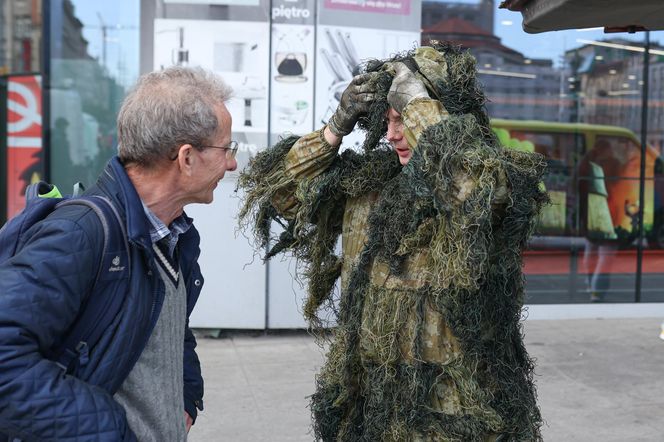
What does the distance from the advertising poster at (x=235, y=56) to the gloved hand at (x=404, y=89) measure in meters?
3.98

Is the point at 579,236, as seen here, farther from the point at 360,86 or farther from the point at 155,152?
the point at 155,152

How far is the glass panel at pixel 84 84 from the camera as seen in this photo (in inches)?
258

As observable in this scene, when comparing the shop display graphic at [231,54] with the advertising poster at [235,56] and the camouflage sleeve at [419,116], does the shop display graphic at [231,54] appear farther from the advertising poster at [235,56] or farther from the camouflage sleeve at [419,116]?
the camouflage sleeve at [419,116]

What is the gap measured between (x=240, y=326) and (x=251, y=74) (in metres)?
2.15

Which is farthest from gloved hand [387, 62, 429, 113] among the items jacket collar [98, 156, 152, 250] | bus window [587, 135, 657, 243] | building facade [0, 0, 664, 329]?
bus window [587, 135, 657, 243]

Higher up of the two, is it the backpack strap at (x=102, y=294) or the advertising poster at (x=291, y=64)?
the advertising poster at (x=291, y=64)

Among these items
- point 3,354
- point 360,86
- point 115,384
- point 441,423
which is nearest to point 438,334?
point 441,423

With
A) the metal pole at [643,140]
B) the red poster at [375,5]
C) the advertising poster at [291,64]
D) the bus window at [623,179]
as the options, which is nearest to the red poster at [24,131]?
the advertising poster at [291,64]

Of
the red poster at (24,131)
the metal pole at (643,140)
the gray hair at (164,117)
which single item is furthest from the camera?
the metal pole at (643,140)

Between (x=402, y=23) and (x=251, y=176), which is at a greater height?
(x=402, y=23)

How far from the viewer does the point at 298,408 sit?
4.90 meters

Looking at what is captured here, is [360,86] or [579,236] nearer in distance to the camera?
[360,86]

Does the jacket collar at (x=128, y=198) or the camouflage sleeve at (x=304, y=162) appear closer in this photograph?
the jacket collar at (x=128, y=198)

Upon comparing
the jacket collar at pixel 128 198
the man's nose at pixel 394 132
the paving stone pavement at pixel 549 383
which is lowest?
the paving stone pavement at pixel 549 383
